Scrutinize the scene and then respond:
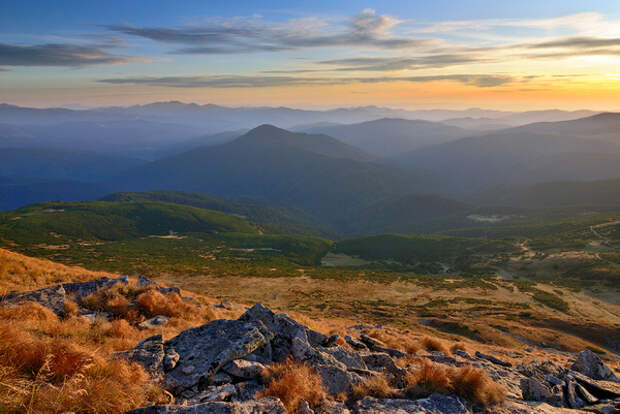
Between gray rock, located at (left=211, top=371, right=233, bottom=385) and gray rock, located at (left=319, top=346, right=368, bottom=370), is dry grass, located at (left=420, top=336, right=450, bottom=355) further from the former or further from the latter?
gray rock, located at (left=211, top=371, right=233, bottom=385)

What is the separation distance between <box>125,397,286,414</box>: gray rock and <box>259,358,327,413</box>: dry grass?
0.43 meters

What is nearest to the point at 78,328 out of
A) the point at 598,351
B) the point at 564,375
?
the point at 564,375

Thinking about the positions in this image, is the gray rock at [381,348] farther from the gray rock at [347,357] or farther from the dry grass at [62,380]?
the dry grass at [62,380]

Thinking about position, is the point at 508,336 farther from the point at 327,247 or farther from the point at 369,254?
the point at 327,247

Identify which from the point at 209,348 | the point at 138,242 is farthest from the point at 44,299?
the point at 138,242

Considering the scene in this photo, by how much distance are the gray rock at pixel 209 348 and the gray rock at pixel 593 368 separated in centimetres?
1533

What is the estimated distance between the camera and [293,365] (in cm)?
867

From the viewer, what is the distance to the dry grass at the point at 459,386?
888cm

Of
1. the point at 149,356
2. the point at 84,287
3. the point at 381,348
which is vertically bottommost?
the point at 381,348

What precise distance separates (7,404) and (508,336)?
36783mm

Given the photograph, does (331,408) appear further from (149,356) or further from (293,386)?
(149,356)

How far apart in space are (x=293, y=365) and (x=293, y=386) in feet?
4.64

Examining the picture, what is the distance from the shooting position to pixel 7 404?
15.1 feet

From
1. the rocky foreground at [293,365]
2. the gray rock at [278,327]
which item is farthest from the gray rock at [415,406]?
the gray rock at [278,327]
